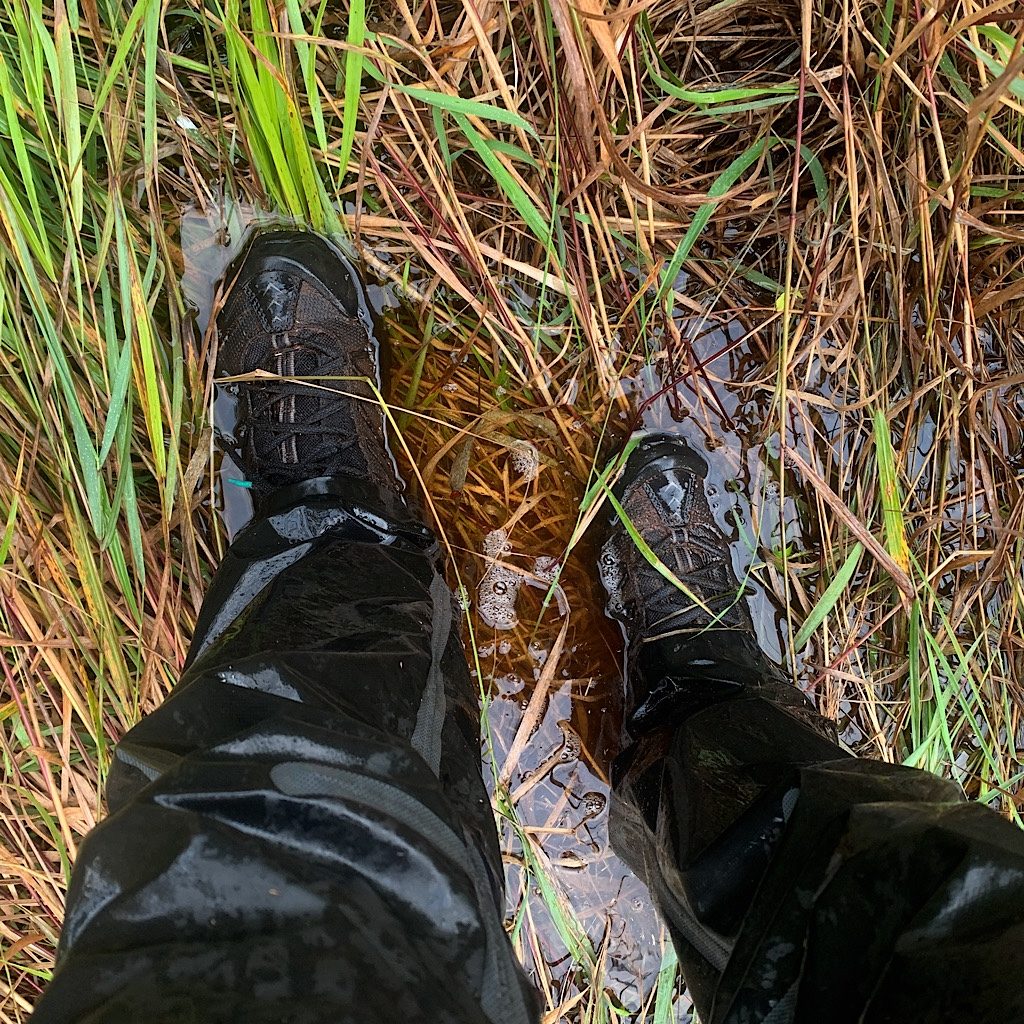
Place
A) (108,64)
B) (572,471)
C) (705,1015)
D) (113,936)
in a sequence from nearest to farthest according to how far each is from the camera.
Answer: (113,936)
(705,1015)
(108,64)
(572,471)

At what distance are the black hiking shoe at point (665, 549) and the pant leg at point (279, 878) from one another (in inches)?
23.5

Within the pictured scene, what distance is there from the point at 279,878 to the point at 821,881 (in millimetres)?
419

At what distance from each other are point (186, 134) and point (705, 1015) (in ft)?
4.01

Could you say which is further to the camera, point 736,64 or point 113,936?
point 736,64

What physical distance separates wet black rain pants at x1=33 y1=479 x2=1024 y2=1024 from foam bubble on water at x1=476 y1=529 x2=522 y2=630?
40 cm

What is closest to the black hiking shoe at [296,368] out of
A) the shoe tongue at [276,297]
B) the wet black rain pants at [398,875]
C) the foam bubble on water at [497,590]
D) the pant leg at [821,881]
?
the shoe tongue at [276,297]

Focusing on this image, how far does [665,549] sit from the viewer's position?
1247 mm

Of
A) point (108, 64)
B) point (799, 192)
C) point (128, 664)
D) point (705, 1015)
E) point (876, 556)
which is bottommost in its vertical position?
point (705, 1015)

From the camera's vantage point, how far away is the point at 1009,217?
1066 mm

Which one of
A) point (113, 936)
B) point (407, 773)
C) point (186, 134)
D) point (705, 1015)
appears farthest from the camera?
point (186, 134)

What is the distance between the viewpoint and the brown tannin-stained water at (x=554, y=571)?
1.19m

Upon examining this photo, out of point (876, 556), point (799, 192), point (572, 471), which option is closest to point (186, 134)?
point (572, 471)

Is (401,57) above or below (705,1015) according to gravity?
above

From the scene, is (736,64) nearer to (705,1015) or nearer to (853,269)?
(853,269)
